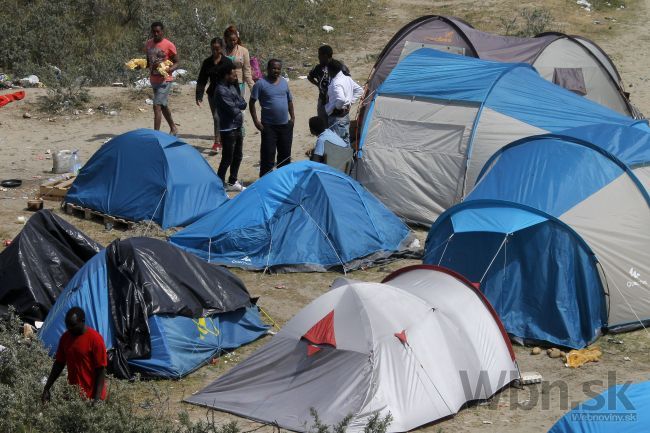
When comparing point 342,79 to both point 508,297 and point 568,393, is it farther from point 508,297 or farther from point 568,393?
point 568,393

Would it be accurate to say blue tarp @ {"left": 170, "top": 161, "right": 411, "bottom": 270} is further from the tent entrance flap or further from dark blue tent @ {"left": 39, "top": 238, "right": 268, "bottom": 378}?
the tent entrance flap

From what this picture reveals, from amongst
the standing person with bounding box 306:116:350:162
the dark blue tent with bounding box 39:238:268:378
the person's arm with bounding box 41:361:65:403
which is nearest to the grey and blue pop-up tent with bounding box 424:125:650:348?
Result: the dark blue tent with bounding box 39:238:268:378

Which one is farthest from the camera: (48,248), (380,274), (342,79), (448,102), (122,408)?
(342,79)

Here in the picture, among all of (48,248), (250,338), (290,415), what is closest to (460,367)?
(290,415)

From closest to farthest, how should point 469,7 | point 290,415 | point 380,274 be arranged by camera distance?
point 290,415 → point 380,274 → point 469,7

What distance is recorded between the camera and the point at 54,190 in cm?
1270

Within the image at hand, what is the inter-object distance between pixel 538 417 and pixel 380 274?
3254mm

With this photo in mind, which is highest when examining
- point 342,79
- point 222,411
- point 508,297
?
point 342,79

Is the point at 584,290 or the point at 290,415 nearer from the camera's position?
the point at 290,415

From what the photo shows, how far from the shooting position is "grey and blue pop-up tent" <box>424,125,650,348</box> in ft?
30.0

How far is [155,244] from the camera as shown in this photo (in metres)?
8.85

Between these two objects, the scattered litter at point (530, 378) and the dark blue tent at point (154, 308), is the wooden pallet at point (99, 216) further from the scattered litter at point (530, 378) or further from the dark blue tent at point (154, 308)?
the scattered litter at point (530, 378)

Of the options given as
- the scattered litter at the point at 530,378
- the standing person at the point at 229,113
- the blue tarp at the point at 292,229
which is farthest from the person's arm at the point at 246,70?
the scattered litter at the point at 530,378

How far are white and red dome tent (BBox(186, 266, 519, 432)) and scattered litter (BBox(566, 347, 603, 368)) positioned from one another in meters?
0.64
